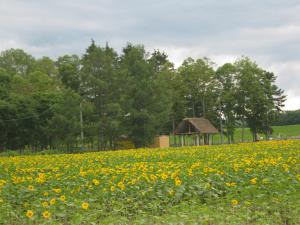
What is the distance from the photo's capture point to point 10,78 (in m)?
53.7

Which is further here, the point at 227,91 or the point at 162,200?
the point at 227,91

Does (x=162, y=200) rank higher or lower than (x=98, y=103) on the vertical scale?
lower

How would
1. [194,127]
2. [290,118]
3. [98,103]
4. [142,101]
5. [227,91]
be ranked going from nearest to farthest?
[98,103]
[142,101]
[194,127]
[227,91]
[290,118]

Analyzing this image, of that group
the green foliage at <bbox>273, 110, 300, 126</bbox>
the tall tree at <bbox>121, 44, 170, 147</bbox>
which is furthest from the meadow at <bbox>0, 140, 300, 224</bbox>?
the green foliage at <bbox>273, 110, 300, 126</bbox>

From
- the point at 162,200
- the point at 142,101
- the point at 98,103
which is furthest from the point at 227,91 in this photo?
the point at 162,200

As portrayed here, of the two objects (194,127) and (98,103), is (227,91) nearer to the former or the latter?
(194,127)

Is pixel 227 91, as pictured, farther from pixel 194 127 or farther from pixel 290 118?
pixel 290 118

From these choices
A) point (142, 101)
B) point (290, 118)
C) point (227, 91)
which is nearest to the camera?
point (142, 101)

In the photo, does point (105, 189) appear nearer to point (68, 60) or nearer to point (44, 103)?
point (44, 103)

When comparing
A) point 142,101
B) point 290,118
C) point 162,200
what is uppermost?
point 142,101

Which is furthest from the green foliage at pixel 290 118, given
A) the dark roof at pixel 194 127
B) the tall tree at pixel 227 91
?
the dark roof at pixel 194 127

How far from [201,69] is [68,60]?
24.1 meters

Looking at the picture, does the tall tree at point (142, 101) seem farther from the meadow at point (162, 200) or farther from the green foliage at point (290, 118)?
the green foliage at point (290, 118)

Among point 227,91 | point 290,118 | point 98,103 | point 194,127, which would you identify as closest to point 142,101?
point 98,103
